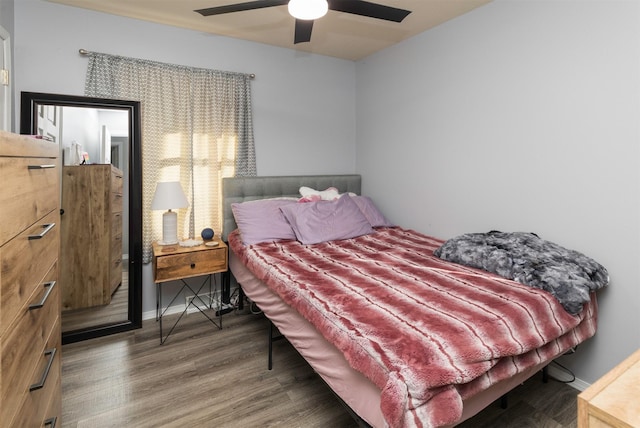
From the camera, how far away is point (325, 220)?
2.96 m

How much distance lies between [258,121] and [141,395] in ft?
8.24

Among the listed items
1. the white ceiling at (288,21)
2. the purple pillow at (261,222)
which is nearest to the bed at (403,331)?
the purple pillow at (261,222)

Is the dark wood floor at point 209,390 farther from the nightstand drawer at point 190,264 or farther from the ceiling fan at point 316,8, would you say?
the ceiling fan at point 316,8

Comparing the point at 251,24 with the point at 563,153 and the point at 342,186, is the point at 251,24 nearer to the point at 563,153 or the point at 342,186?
the point at 342,186

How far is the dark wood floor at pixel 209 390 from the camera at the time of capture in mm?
1813

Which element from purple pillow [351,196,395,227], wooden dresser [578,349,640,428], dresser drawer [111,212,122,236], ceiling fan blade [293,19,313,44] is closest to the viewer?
wooden dresser [578,349,640,428]

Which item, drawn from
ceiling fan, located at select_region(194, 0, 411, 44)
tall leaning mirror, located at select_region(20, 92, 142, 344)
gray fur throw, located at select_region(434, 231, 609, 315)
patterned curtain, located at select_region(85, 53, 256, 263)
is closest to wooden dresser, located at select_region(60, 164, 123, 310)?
tall leaning mirror, located at select_region(20, 92, 142, 344)

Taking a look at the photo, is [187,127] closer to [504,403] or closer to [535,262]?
[535,262]

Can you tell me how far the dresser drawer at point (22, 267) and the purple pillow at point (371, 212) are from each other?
254 centimetres

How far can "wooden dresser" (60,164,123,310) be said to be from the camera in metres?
2.52

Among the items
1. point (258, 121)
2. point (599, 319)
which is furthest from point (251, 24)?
point (599, 319)

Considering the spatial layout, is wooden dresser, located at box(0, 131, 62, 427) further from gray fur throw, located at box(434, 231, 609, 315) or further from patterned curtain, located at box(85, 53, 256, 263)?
gray fur throw, located at box(434, 231, 609, 315)

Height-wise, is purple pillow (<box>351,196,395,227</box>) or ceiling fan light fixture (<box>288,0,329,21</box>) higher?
ceiling fan light fixture (<box>288,0,329,21</box>)

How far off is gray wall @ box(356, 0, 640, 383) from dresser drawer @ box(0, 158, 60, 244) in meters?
2.68
